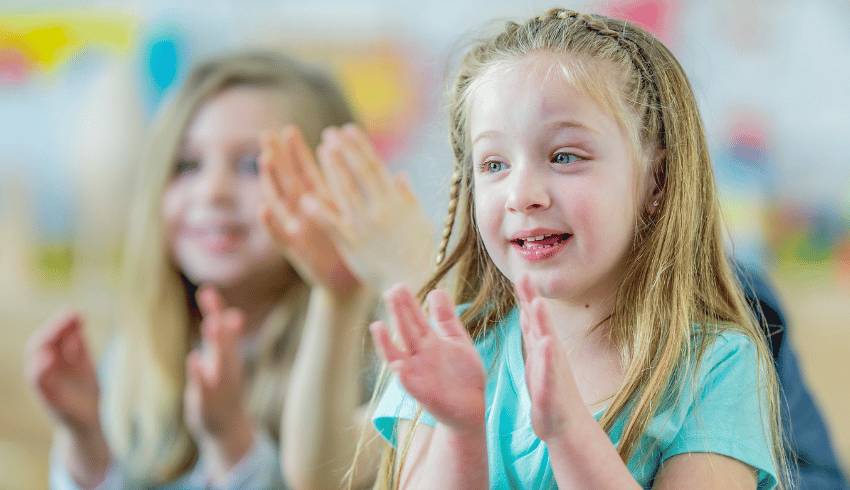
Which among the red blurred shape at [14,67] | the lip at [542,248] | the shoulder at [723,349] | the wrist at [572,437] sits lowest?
the wrist at [572,437]

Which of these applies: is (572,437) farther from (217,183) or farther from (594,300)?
(217,183)

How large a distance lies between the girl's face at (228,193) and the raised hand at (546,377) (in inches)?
27.8

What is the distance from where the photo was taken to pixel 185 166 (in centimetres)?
108

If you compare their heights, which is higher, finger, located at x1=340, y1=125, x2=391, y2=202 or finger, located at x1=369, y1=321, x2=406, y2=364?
finger, located at x1=340, y1=125, x2=391, y2=202

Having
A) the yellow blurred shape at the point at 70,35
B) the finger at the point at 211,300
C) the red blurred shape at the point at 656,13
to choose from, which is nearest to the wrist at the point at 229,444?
the finger at the point at 211,300

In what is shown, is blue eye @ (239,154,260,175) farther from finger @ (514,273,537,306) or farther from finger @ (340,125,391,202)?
finger @ (514,273,537,306)

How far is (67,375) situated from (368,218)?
53 centimetres

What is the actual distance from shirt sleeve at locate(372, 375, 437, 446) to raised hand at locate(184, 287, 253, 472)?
0.44 metres

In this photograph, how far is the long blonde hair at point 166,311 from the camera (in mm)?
1063

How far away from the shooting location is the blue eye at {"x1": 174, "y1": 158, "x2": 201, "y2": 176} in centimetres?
108

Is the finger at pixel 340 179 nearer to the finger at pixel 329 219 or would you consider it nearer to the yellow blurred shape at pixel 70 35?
the finger at pixel 329 219

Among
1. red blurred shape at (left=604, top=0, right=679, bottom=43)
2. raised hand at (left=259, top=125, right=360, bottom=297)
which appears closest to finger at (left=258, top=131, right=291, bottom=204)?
raised hand at (left=259, top=125, right=360, bottom=297)

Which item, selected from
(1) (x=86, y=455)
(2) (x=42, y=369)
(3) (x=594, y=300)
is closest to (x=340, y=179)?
(3) (x=594, y=300)

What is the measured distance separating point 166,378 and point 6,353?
1.88 ft
